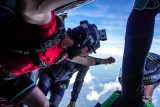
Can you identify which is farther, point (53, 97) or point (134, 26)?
point (53, 97)

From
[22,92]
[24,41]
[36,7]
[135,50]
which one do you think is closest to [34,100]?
[22,92]

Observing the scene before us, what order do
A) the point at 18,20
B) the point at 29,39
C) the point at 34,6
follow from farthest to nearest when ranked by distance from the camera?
1. the point at 29,39
2. the point at 18,20
3. the point at 34,6

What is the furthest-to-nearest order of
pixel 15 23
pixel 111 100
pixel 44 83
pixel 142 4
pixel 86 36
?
pixel 44 83 → pixel 86 36 → pixel 15 23 → pixel 111 100 → pixel 142 4

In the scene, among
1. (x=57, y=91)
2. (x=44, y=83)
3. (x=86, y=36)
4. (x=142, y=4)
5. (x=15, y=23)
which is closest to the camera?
(x=142, y=4)

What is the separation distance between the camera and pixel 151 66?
3.47m

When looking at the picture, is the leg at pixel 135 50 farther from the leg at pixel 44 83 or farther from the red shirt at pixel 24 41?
the leg at pixel 44 83

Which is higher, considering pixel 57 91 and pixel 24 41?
pixel 24 41

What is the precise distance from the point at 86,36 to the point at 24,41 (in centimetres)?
166

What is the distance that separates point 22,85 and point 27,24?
1.92 metres

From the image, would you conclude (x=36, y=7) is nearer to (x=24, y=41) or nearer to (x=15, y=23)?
(x=15, y=23)

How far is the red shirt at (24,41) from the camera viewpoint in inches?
116

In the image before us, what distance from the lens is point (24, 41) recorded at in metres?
3.11

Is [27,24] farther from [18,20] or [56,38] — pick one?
[56,38]

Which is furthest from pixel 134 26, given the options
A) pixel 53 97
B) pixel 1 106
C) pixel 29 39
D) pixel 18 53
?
pixel 53 97
